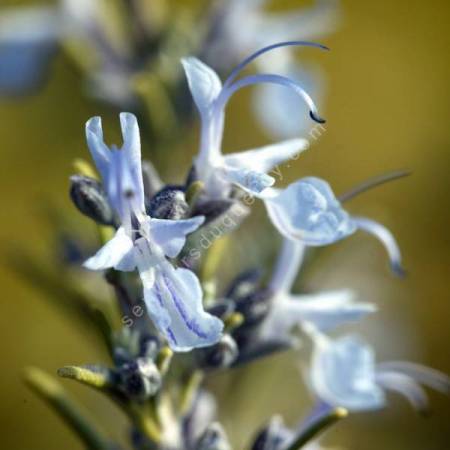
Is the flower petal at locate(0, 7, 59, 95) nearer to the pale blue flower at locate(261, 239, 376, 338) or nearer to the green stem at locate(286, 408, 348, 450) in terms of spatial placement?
the pale blue flower at locate(261, 239, 376, 338)

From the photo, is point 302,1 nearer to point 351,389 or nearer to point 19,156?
point 19,156

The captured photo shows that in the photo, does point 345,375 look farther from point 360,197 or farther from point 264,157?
point 360,197

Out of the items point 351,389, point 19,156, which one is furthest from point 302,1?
point 351,389

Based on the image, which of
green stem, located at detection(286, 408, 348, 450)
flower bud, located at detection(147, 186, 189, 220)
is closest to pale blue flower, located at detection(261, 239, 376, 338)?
green stem, located at detection(286, 408, 348, 450)

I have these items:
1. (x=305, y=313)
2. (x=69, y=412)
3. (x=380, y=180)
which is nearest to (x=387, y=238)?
(x=380, y=180)

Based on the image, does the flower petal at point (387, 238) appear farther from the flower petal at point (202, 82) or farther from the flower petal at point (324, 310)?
the flower petal at point (202, 82)

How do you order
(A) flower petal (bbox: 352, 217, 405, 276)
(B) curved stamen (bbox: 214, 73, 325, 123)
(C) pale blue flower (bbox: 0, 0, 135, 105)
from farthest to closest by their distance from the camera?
(C) pale blue flower (bbox: 0, 0, 135, 105), (A) flower petal (bbox: 352, 217, 405, 276), (B) curved stamen (bbox: 214, 73, 325, 123)
